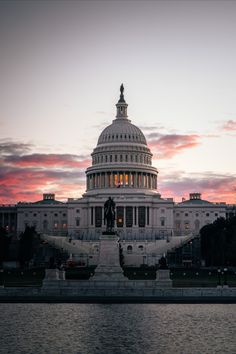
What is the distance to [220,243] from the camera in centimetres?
12450

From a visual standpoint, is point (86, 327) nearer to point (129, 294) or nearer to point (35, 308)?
point (35, 308)

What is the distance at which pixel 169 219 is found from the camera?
632ft

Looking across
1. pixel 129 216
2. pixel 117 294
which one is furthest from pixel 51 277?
pixel 129 216

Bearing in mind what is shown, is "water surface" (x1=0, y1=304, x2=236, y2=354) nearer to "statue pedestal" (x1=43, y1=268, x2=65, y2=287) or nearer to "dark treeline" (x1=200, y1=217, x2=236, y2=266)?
"statue pedestal" (x1=43, y1=268, x2=65, y2=287)

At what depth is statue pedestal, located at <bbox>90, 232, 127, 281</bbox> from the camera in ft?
246

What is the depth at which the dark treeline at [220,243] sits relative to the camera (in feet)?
391

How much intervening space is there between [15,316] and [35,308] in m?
5.90

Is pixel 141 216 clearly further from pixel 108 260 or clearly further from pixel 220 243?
pixel 108 260

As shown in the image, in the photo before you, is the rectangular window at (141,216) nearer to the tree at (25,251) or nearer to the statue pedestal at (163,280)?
the tree at (25,251)

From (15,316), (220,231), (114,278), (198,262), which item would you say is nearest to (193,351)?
(15,316)

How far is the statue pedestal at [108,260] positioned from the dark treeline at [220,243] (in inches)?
1746

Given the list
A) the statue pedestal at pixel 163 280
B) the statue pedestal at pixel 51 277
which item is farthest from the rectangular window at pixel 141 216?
the statue pedestal at pixel 163 280

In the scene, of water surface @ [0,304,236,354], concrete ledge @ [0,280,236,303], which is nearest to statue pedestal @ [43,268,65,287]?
concrete ledge @ [0,280,236,303]

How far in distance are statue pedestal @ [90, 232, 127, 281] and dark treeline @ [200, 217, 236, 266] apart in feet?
146
